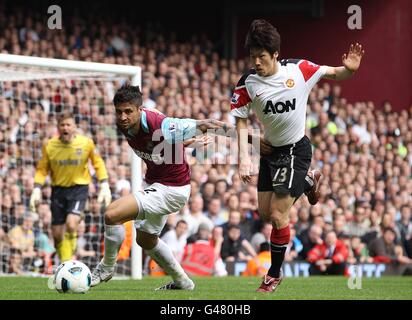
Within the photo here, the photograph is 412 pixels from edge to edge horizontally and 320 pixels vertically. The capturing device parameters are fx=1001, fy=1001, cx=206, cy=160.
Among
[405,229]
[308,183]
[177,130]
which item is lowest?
[405,229]

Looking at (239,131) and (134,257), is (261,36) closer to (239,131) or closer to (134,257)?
(239,131)

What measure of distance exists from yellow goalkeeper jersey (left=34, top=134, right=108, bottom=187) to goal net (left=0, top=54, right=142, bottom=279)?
4.97 ft

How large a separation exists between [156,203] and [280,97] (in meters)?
1.56

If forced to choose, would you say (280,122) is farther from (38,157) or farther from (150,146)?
(38,157)

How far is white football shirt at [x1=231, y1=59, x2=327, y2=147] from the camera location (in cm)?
948

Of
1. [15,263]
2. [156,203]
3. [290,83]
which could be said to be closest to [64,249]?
[15,263]

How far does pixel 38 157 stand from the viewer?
16.6 meters

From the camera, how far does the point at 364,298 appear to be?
9.29 m

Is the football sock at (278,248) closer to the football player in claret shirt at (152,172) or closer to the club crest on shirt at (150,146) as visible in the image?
the football player in claret shirt at (152,172)

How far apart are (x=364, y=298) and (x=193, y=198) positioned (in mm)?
8055

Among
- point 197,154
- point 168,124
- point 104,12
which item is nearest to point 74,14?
point 104,12

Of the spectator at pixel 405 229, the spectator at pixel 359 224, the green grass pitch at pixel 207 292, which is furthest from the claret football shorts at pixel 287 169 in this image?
the spectator at pixel 405 229

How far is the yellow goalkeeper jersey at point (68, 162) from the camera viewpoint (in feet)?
44.4

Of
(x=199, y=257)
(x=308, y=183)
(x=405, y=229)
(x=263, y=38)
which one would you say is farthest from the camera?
(x=405, y=229)
